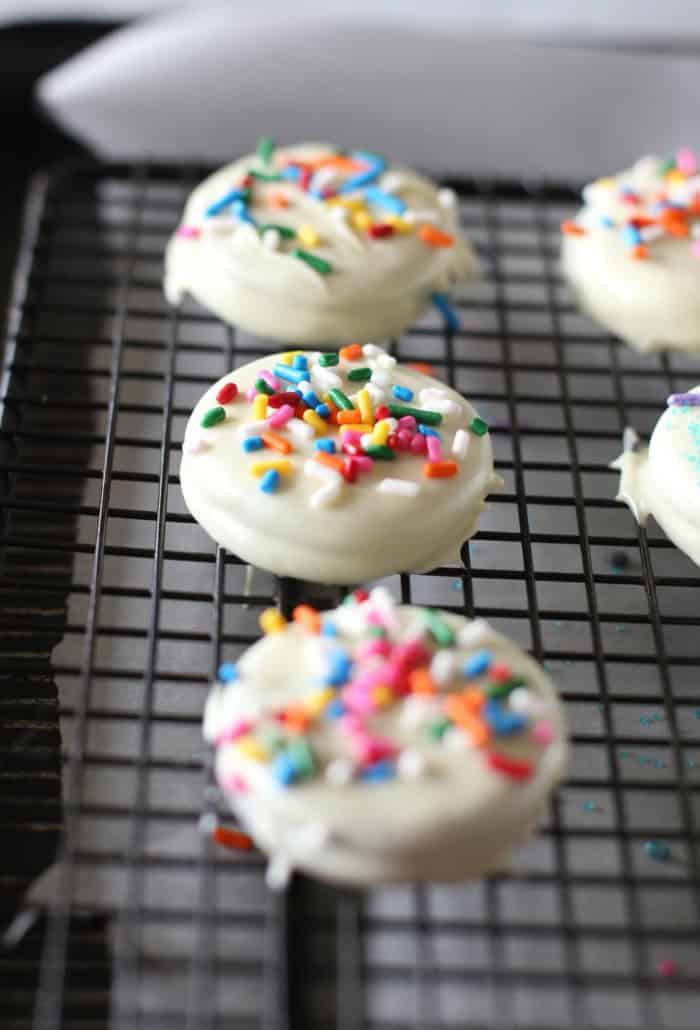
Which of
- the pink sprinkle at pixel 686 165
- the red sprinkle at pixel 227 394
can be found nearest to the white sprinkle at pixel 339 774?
the red sprinkle at pixel 227 394

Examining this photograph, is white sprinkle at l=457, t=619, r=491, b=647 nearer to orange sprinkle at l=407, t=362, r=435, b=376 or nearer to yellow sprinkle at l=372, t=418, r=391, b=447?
yellow sprinkle at l=372, t=418, r=391, b=447

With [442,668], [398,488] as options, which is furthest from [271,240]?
[442,668]

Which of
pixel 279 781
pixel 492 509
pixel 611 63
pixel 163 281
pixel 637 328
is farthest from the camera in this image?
pixel 611 63

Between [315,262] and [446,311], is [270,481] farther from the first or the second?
[446,311]

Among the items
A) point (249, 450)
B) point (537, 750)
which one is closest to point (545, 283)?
point (249, 450)

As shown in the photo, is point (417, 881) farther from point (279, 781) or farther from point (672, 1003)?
point (672, 1003)
